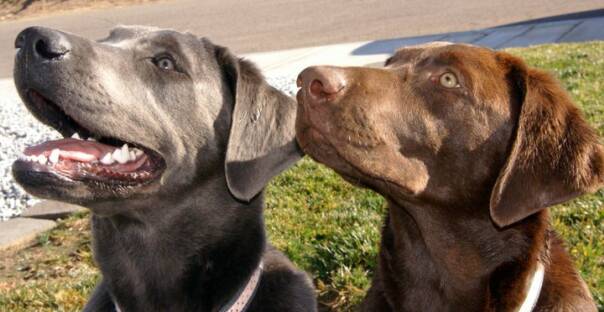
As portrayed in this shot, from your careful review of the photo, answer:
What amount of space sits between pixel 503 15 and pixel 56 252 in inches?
519

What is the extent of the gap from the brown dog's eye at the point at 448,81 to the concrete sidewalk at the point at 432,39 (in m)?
8.75

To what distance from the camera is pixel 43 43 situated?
3.46m

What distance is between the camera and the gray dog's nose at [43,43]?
3438 mm

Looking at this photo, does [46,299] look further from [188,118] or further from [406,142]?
[406,142]

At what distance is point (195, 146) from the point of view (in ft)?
13.0

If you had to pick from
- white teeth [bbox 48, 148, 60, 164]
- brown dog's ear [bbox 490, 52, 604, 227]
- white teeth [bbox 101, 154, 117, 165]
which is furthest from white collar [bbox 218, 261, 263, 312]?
brown dog's ear [bbox 490, 52, 604, 227]

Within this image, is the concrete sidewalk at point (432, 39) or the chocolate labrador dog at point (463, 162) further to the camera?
the concrete sidewalk at point (432, 39)

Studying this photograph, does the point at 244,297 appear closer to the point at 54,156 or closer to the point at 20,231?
the point at 54,156

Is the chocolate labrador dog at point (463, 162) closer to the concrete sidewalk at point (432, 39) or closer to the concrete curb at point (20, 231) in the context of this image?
the concrete curb at point (20, 231)

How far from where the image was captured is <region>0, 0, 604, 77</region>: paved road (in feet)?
53.8

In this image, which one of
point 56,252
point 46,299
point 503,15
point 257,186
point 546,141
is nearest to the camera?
point 546,141

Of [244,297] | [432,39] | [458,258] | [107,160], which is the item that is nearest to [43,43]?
[107,160]

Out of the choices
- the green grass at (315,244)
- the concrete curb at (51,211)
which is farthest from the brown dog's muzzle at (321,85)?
the concrete curb at (51,211)

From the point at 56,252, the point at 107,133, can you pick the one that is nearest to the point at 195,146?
the point at 107,133
